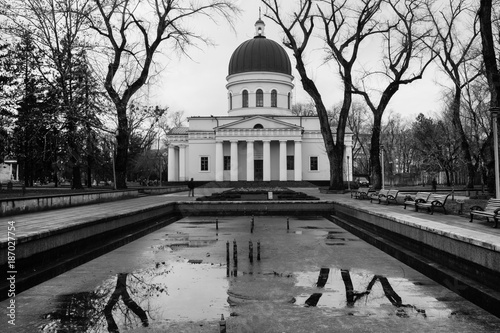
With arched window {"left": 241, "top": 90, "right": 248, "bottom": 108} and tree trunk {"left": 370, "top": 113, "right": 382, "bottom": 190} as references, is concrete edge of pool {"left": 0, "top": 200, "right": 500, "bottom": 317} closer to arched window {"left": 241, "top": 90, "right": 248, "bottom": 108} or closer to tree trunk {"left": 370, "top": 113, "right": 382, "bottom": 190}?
tree trunk {"left": 370, "top": 113, "right": 382, "bottom": 190}

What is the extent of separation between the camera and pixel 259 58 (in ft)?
200

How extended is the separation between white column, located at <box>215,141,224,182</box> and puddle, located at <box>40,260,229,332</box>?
162ft

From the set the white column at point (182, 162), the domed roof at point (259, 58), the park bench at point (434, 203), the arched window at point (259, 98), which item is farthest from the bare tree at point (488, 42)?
the white column at point (182, 162)

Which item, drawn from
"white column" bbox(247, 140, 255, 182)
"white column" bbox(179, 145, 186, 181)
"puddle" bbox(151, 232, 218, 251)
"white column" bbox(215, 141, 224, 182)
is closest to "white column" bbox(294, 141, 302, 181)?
"white column" bbox(247, 140, 255, 182)

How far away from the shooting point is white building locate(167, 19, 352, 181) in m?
57.9

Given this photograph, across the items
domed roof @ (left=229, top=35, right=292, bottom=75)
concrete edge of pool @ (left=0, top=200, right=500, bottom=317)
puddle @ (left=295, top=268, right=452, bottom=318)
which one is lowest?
puddle @ (left=295, top=268, right=452, bottom=318)

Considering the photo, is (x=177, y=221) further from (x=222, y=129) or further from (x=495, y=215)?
(x=222, y=129)

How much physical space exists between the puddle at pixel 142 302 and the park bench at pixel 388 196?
13741 mm

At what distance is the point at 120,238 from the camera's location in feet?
44.7

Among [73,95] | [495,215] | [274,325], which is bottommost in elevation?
[274,325]

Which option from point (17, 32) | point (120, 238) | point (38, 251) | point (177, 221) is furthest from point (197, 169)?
point (38, 251)

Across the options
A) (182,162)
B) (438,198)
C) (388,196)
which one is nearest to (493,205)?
(438,198)

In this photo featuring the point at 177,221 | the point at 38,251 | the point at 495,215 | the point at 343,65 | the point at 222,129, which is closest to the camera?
the point at 38,251

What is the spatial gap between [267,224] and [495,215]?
9015mm
